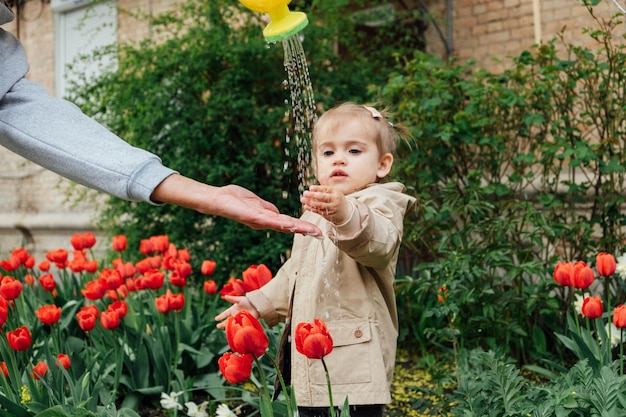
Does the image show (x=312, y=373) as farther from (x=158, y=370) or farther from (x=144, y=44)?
(x=144, y=44)

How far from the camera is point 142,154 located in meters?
1.60

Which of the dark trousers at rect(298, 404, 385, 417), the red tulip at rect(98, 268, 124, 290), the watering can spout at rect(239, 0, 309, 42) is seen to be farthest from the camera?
the red tulip at rect(98, 268, 124, 290)

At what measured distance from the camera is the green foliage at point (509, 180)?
354cm

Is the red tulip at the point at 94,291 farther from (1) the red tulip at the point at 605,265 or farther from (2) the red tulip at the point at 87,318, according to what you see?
(1) the red tulip at the point at 605,265

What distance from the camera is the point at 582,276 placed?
8.04ft

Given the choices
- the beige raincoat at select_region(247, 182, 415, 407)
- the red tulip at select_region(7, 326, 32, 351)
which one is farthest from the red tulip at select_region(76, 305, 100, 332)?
the beige raincoat at select_region(247, 182, 415, 407)

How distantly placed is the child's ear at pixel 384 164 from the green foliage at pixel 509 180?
1089 mm

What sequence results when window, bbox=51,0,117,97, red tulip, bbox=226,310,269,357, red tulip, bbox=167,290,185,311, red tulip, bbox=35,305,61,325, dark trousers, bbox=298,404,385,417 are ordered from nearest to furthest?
red tulip, bbox=226,310,269,357 < dark trousers, bbox=298,404,385,417 < red tulip, bbox=35,305,61,325 < red tulip, bbox=167,290,185,311 < window, bbox=51,0,117,97

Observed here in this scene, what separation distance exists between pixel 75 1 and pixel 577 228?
839cm

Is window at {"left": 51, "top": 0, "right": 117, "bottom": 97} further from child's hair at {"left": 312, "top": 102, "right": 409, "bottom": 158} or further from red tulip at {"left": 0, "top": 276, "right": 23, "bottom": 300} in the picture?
child's hair at {"left": 312, "top": 102, "right": 409, "bottom": 158}

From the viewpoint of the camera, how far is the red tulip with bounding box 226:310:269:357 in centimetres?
166

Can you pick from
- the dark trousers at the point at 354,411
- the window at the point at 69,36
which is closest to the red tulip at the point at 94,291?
the dark trousers at the point at 354,411

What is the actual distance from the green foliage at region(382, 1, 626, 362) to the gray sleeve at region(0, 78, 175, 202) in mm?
1936

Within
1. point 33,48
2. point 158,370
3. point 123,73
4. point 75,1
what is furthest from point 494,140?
point 33,48
